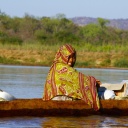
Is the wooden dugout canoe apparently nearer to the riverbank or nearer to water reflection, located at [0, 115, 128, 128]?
water reflection, located at [0, 115, 128, 128]

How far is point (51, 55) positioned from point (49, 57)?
0.23 metres

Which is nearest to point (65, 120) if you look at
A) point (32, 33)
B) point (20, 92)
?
point (20, 92)

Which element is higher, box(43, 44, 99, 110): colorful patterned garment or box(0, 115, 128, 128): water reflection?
box(43, 44, 99, 110): colorful patterned garment

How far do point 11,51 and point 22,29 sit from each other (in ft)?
98.8

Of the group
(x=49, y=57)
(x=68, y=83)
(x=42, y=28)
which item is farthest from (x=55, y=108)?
(x=42, y=28)

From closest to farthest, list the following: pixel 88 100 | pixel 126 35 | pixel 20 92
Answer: pixel 88 100 < pixel 20 92 < pixel 126 35

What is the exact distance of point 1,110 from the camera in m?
9.39

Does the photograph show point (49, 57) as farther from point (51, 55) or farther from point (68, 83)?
point (68, 83)

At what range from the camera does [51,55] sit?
42.2 metres

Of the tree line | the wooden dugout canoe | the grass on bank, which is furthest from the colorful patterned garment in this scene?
the tree line

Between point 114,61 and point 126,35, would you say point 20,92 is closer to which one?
point 114,61

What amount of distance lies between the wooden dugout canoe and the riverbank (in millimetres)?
29852

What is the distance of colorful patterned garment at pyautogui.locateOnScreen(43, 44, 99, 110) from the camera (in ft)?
33.3

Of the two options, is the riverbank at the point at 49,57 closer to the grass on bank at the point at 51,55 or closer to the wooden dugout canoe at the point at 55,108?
the grass on bank at the point at 51,55
